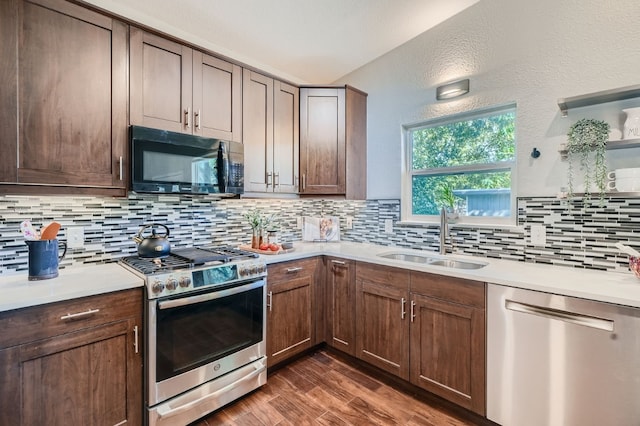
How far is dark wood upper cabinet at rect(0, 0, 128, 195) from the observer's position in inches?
56.2

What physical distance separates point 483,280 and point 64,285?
2217 mm

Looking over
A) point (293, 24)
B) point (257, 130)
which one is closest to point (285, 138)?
point (257, 130)

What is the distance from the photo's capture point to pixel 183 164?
196 cm

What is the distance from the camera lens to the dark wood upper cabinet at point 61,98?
4.68ft

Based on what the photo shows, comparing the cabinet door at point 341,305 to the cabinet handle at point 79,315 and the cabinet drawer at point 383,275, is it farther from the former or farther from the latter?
the cabinet handle at point 79,315

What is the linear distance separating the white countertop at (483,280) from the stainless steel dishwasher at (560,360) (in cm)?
5

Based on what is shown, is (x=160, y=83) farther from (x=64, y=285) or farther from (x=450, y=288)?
(x=450, y=288)

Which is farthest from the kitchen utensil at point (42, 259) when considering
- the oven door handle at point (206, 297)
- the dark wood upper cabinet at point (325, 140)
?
the dark wood upper cabinet at point (325, 140)

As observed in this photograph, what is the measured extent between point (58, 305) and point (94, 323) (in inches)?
7.0

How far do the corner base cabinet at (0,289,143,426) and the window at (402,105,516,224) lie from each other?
227cm

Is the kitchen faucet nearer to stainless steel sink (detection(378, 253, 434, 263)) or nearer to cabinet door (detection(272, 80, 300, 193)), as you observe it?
stainless steel sink (detection(378, 253, 434, 263))

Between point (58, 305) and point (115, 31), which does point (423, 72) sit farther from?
point (58, 305)

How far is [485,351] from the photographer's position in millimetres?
1682

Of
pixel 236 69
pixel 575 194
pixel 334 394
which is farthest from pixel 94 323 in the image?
pixel 575 194
